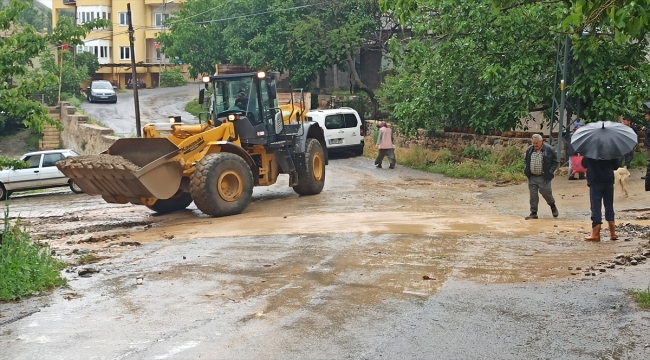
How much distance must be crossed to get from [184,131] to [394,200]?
5079 millimetres

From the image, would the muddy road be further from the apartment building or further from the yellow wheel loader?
the apartment building

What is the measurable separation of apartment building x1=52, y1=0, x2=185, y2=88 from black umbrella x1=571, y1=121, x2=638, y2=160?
6254 cm

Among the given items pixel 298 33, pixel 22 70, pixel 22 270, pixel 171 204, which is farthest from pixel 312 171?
pixel 298 33

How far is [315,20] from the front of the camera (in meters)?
39.4

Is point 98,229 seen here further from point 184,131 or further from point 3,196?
point 3,196

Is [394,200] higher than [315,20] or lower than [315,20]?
lower

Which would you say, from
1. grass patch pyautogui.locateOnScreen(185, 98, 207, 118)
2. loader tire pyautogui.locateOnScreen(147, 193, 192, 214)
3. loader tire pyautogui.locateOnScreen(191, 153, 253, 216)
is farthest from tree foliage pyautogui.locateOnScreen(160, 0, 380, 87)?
loader tire pyautogui.locateOnScreen(191, 153, 253, 216)

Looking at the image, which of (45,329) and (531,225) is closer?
(45,329)

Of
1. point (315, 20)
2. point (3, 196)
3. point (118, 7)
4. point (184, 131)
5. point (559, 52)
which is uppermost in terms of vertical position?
point (118, 7)

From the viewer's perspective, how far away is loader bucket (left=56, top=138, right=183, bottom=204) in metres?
15.9

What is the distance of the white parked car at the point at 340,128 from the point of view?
99.8 ft

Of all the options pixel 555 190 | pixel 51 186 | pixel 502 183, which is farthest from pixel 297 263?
pixel 51 186

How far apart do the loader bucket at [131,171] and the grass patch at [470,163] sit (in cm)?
999

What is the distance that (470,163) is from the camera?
25.2 metres
